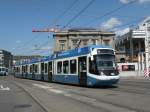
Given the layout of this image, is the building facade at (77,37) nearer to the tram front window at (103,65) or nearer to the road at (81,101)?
the tram front window at (103,65)

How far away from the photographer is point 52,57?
139 ft

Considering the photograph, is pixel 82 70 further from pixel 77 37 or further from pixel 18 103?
pixel 77 37

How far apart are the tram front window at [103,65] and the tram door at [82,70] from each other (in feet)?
4.02

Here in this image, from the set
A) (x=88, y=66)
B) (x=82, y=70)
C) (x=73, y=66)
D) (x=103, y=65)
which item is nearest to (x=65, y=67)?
(x=73, y=66)

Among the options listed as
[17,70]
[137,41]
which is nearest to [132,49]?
[137,41]

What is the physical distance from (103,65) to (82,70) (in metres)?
2.64

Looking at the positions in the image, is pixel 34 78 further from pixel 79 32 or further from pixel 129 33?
pixel 79 32

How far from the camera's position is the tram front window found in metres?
27.9

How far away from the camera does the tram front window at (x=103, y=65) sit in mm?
27875

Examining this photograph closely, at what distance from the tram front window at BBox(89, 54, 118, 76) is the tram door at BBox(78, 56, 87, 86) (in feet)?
4.02

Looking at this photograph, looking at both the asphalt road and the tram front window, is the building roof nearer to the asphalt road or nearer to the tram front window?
the tram front window

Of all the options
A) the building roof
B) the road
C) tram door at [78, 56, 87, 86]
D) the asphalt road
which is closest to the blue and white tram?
tram door at [78, 56, 87, 86]

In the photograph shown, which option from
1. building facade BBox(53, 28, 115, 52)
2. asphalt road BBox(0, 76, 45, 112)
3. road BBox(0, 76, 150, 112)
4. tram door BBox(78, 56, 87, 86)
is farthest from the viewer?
building facade BBox(53, 28, 115, 52)

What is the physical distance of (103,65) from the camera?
28031 millimetres
